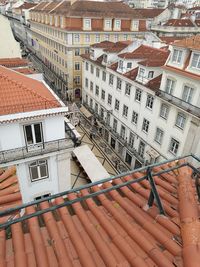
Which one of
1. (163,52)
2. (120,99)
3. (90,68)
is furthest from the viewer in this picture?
(90,68)

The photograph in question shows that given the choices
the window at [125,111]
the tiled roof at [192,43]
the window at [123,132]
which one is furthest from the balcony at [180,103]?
the window at [123,132]

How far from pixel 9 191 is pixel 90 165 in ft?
64.3

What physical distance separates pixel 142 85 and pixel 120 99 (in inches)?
251

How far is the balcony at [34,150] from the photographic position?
16266 millimetres

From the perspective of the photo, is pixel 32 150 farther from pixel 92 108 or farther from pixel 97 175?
pixel 92 108

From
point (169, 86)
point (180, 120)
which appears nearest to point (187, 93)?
point (169, 86)

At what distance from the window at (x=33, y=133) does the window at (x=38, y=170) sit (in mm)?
1736

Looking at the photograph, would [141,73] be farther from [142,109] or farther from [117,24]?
[117,24]

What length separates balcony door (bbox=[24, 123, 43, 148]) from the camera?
1681 cm

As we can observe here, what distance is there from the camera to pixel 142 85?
93.0ft

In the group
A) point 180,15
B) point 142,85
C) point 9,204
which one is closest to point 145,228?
point 9,204

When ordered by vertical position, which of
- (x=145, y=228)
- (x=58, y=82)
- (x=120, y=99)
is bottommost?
(x=58, y=82)

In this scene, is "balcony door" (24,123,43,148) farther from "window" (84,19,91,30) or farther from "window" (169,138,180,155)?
"window" (84,19,91,30)

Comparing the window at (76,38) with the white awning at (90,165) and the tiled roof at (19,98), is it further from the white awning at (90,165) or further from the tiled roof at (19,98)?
the tiled roof at (19,98)
